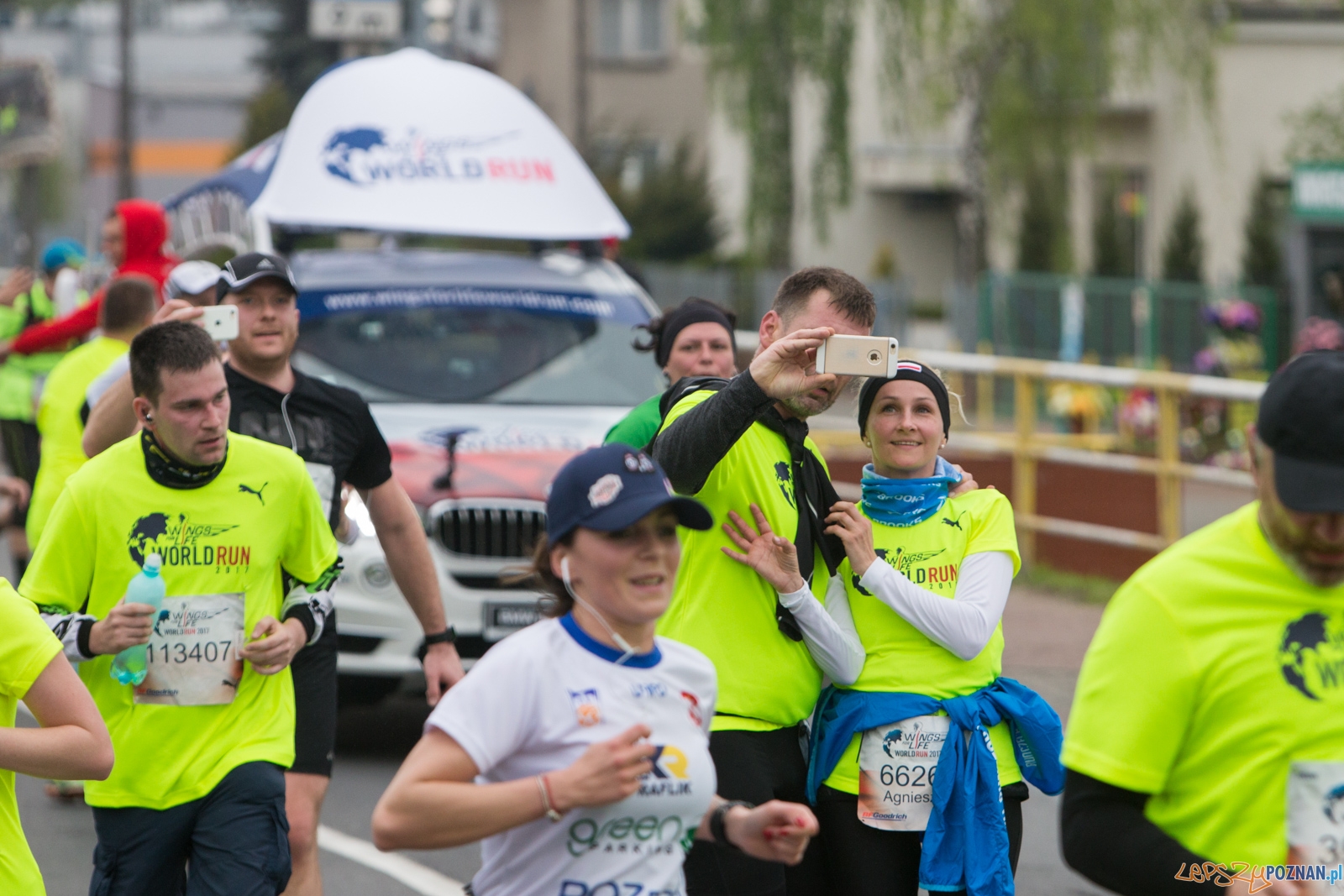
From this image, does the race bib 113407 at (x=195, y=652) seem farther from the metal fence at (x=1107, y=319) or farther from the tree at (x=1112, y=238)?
the tree at (x=1112, y=238)

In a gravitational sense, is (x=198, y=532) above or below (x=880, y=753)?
above

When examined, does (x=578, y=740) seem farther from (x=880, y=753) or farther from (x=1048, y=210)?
(x=1048, y=210)

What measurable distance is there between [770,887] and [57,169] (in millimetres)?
78928

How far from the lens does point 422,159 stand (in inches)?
377

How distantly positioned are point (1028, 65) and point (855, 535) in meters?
27.6

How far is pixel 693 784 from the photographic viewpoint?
316cm

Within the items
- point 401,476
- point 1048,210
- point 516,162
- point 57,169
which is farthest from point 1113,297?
point 57,169

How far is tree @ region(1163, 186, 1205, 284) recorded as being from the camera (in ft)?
102

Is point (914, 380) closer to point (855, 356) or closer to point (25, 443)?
point (855, 356)

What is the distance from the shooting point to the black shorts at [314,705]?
5.19 m

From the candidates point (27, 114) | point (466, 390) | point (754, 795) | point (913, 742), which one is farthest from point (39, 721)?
point (27, 114)

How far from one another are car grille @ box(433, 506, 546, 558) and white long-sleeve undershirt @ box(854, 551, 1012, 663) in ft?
12.5

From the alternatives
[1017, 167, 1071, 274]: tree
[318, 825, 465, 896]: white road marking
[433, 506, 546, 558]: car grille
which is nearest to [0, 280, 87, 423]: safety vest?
[433, 506, 546, 558]: car grille

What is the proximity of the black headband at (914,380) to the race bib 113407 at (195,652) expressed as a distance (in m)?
1.63
